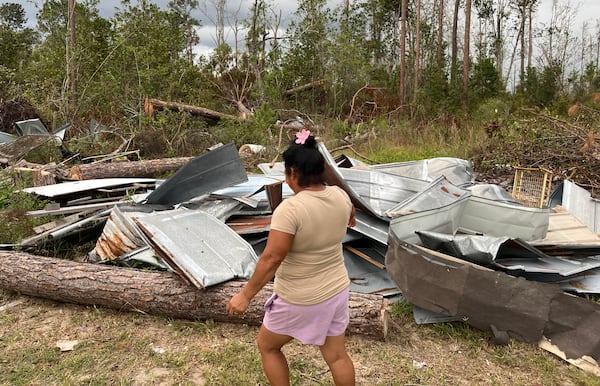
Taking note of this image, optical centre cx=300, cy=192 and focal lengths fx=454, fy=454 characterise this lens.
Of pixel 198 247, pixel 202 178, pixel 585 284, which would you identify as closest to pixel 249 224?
pixel 202 178

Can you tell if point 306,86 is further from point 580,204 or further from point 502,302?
point 502,302

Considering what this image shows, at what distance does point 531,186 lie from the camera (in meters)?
5.44

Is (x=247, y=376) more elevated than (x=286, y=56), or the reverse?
(x=286, y=56)

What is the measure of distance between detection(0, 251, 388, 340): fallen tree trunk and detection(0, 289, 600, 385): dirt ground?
9cm

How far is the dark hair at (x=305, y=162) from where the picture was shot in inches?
72.2

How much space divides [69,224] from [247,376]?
274 centimetres

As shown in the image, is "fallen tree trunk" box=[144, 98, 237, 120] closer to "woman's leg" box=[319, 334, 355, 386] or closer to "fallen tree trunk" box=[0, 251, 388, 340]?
"fallen tree trunk" box=[0, 251, 388, 340]

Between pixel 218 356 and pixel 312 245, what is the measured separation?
4.56 ft

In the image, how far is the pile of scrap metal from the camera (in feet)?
9.47

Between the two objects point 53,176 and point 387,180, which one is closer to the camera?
point 387,180

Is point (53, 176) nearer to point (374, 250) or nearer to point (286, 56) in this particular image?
point (374, 250)

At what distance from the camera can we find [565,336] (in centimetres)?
283

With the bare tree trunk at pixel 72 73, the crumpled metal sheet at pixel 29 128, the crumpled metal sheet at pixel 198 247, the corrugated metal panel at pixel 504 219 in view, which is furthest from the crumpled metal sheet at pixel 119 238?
the bare tree trunk at pixel 72 73

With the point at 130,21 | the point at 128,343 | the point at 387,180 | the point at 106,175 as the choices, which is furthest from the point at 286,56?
the point at 128,343
